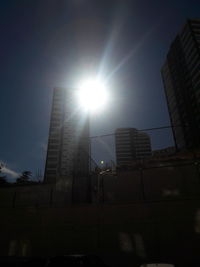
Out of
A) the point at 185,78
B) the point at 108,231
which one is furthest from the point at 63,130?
the point at 108,231

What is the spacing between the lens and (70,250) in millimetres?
8578

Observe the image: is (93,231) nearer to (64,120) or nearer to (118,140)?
(64,120)

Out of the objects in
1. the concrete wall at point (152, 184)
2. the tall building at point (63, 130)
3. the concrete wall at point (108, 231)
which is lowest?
the concrete wall at point (108, 231)

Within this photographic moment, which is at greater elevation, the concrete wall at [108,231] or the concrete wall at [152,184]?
the concrete wall at [152,184]

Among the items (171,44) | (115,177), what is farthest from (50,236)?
(171,44)

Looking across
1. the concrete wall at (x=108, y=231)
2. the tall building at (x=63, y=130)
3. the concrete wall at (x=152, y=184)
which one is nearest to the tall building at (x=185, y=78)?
the tall building at (x=63, y=130)

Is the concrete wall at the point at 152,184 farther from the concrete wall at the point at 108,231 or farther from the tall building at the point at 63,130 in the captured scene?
the tall building at the point at 63,130

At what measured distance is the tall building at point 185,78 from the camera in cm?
5938

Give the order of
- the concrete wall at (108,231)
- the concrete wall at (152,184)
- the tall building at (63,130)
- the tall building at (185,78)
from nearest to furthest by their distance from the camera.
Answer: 1. the concrete wall at (108,231)
2. the concrete wall at (152,184)
3. the tall building at (185,78)
4. the tall building at (63,130)

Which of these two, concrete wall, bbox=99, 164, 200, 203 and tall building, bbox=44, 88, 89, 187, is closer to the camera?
concrete wall, bbox=99, 164, 200, 203

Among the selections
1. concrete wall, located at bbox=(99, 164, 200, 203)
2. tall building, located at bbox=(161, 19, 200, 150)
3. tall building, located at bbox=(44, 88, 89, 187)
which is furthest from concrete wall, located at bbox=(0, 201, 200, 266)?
tall building, located at bbox=(44, 88, 89, 187)

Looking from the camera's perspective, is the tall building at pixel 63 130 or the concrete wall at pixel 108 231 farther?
the tall building at pixel 63 130

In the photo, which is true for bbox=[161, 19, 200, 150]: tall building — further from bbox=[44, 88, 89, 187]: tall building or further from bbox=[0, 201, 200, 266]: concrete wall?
bbox=[0, 201, 200, 266]: concrete wall

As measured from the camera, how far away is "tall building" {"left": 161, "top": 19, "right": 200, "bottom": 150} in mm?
59375
